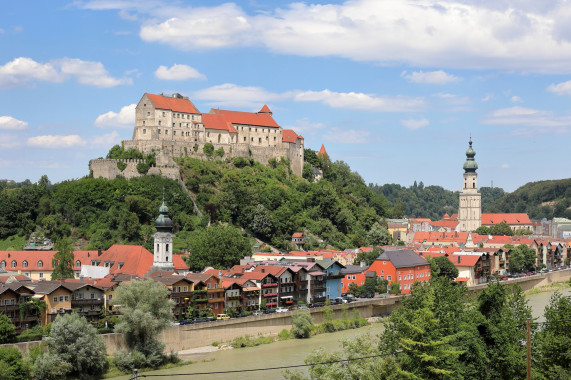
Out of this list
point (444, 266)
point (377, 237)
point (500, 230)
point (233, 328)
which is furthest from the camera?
point (500, 230)

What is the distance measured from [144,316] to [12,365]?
7829mm

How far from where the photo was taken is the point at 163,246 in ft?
188

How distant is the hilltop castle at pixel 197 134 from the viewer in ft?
285

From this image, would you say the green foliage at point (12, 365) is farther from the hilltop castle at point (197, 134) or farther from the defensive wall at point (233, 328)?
the hilltop castle at point (197, 134)

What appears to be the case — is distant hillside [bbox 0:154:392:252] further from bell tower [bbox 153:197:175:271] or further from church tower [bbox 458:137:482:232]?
church tower [bbox 458:137:482:232]

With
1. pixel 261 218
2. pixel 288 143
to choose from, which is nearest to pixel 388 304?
pixel 261 218

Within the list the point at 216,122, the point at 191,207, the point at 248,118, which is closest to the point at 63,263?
the point at 191,207

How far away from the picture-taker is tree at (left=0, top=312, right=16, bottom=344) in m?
40.7

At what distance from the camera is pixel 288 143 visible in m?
101

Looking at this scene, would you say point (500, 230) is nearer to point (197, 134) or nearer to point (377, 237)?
point (377, 237)

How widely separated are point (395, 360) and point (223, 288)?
24.5m

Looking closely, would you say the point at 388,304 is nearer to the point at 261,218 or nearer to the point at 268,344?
the point at 268,344

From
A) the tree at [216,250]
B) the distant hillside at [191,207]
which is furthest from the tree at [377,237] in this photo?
the tree at [216,250]

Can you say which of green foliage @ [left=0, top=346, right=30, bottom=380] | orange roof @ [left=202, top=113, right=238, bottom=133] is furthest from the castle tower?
orange roof @ [left=202, top=113, right=238, bottom=133]
